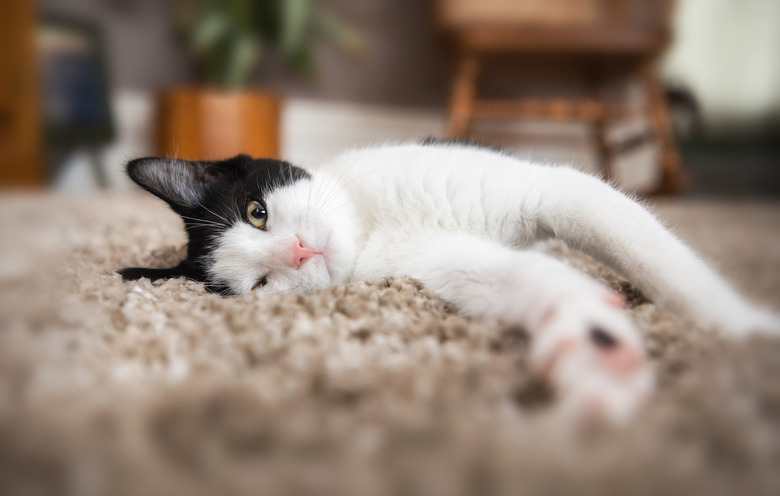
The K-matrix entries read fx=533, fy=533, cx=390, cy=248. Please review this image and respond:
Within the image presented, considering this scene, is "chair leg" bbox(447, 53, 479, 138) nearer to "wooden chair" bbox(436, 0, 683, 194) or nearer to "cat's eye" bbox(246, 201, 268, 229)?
"wooden chair" bbox(436, 0, 683, 194)

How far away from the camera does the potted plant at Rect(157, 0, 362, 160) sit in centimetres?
245

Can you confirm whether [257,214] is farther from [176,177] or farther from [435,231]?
[435,231]

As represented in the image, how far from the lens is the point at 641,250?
606 mm

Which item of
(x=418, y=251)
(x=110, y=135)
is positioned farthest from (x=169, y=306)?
(x=110, y=135)

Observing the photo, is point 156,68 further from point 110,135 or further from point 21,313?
point 21,313

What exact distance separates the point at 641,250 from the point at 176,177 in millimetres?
671

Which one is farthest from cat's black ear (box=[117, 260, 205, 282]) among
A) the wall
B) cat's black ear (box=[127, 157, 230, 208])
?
the wall

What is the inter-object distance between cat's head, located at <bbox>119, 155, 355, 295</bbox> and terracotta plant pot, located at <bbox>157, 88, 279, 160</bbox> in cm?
163

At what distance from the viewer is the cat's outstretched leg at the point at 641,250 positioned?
533 millimetres

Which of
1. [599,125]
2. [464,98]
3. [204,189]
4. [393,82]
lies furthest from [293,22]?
[204,189]

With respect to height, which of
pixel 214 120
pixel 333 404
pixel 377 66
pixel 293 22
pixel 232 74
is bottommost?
pixel 214 120

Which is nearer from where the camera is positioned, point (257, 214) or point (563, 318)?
point (563, 318)

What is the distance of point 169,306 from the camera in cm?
62

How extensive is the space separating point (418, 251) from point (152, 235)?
0.74m
